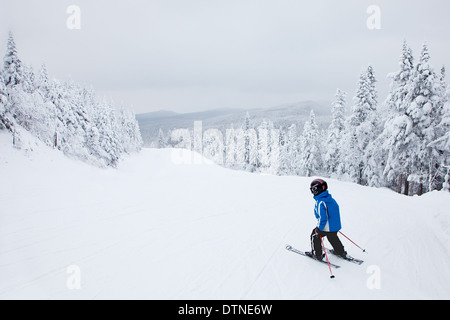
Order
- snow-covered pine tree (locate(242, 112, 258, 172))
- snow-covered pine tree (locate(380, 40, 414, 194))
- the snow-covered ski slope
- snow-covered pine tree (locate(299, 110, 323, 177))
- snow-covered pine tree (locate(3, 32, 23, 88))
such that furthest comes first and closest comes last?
1. snow-covered pine tree (locate(242, 112, 258, 172))
2. snow-covered pine tree (locate(299, 110, 323, 177))
3. snow-covered pine tree (locate(3, 32, 23, 88))
4. snow-covered pine tree (locate(380, 40, 414, 194))
5. the snow-covered ski slope

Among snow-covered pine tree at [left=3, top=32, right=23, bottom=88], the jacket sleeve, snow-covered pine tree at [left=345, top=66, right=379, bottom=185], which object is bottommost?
the jacket sleeve

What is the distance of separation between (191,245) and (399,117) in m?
20.8

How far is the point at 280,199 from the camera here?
43.7 ft

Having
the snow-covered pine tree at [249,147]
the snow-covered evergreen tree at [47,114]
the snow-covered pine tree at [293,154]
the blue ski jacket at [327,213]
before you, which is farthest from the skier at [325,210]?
the snow-covered pine tree at [249,147]

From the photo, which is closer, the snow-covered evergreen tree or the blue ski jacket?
the blue ski jacket

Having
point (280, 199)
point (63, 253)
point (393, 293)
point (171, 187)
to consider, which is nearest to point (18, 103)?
point (171, 187)

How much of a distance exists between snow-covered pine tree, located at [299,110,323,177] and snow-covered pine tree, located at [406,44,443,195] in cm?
1616

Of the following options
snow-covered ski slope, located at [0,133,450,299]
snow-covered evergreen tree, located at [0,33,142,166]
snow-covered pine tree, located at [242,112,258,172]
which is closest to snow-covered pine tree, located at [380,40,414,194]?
snow-covered ski slope, located at [0,133,450,299]

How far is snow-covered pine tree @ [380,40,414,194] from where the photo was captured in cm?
1958

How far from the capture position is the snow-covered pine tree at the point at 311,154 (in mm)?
35938

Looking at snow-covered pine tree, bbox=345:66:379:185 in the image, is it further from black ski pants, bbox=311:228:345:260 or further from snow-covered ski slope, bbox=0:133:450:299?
black ski pants, bbox=311:228:345:260

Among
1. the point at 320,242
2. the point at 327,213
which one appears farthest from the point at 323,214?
the point at 320,242
